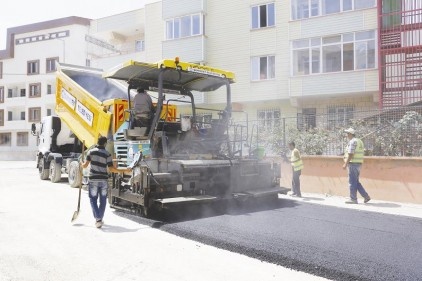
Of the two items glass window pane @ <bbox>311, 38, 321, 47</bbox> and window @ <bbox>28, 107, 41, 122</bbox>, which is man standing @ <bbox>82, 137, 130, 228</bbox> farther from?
window @ <bbox>28, 107, 41, 122</bbox>

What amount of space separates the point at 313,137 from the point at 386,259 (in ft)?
21.9

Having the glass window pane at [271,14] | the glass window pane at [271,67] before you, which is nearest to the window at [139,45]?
the glass window pane at [271,14]

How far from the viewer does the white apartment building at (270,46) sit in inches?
631

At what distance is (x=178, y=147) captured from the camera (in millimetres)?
6973

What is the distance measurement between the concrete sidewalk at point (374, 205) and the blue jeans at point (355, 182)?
23cm

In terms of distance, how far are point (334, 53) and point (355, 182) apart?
31.9ft

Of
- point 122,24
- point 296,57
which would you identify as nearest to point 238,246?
point 296,57

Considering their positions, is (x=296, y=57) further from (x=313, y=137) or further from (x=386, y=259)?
(x=386, y=259)

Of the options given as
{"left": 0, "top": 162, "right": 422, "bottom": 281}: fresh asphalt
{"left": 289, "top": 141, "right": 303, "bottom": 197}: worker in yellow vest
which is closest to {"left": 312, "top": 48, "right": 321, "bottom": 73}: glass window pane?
{"left": 289, "top": 141, "right": 303, "bottom": 197}: worker in yellow vest

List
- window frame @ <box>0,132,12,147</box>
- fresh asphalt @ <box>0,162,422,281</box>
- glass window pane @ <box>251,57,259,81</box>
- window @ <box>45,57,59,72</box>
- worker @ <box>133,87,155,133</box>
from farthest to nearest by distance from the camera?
window frame @ <box>0,132,12,147</box>
window @ <box>45,57,59,72</box>
glass window pane @ <box>251,57,259,81</box>
worker @ <box>133,87,155,133</box>
fresh asphalt @ <box>0,162,422,281</box>

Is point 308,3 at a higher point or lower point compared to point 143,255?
higher

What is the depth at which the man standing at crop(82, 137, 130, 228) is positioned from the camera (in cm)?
598

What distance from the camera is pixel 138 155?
6.32 metres

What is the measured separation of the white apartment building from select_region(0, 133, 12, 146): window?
18656 mm
